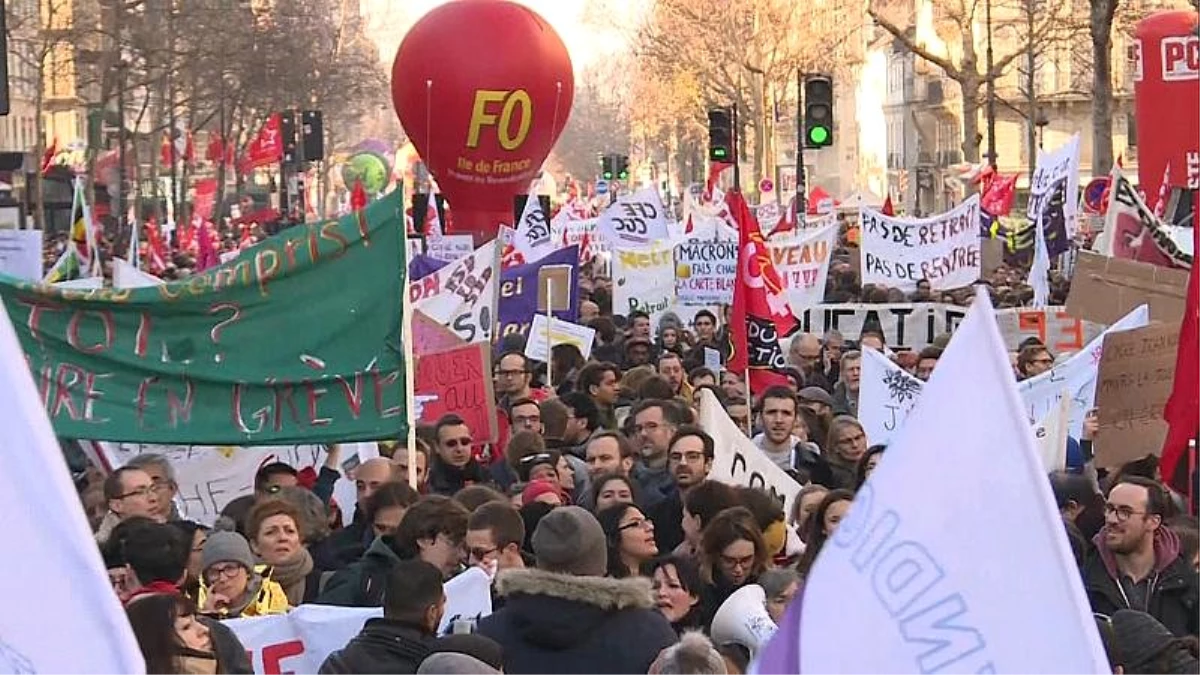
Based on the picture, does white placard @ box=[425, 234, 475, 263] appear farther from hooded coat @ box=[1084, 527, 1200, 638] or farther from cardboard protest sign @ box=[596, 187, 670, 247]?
hooded coat @ box=[1084, 527, 1200, 638]

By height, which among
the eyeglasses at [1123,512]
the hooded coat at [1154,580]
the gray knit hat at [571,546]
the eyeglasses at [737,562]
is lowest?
the hooded coat at [1154,580]

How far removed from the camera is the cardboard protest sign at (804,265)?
18922 millimetres

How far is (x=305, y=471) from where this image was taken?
10.8 meters

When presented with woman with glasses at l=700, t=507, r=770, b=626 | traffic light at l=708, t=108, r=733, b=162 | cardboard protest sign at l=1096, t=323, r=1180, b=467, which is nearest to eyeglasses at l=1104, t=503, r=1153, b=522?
woman with glasses at l=700, t=507, r=770, b=626

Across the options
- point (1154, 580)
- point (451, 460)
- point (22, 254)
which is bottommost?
point (1154, 580)

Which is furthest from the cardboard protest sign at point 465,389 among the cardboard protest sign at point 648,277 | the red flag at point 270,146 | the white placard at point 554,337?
the red flag at point 270,146

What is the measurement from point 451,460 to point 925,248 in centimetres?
1148

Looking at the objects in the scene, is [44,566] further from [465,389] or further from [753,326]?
[753,326]

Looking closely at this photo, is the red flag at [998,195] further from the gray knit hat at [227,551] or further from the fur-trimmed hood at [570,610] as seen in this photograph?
the fur-trimmed hood at [570,610]

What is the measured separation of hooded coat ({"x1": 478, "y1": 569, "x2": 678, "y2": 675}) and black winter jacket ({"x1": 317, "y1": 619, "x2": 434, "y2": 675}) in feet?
0.75

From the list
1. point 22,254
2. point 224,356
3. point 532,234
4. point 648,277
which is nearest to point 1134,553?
point 224,356

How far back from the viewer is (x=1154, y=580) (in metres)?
7.21

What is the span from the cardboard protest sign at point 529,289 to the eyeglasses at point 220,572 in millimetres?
9447

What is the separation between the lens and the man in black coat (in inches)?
232
